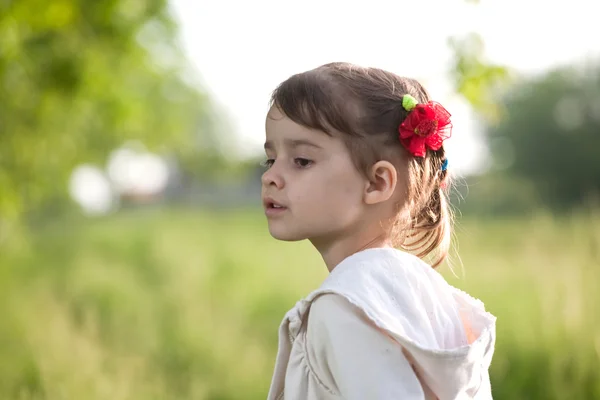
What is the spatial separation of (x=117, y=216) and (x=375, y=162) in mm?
20672

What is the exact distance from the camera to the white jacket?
1852mm

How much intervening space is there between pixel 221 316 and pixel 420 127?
5.55m

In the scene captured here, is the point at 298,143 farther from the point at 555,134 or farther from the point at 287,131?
the point at 555,134

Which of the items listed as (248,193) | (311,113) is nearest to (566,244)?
(311,113)

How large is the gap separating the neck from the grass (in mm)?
1084

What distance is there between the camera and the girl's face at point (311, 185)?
213 cm

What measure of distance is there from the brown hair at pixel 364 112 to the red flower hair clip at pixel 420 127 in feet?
0.08

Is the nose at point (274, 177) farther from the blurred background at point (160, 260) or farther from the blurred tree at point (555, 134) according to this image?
the blurred tree at point (555, 134)

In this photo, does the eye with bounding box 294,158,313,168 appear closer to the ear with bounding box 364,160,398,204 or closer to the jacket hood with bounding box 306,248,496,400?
the ear with bounding box 364,160,398,204

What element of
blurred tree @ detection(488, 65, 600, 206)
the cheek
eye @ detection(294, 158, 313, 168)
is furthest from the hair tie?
blurred tree @ detection(488, 65, 600, 206)

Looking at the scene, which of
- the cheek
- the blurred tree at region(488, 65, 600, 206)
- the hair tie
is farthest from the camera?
the blurred tree at region(488, 65, 600, 206)

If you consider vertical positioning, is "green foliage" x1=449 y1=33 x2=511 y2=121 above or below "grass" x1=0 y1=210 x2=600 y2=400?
above

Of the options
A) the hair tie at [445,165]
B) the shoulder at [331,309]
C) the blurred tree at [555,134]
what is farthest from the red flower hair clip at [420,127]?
the blurred tree at [555,134]

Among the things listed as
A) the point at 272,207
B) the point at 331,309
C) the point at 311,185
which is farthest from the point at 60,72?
the point at 331,309
